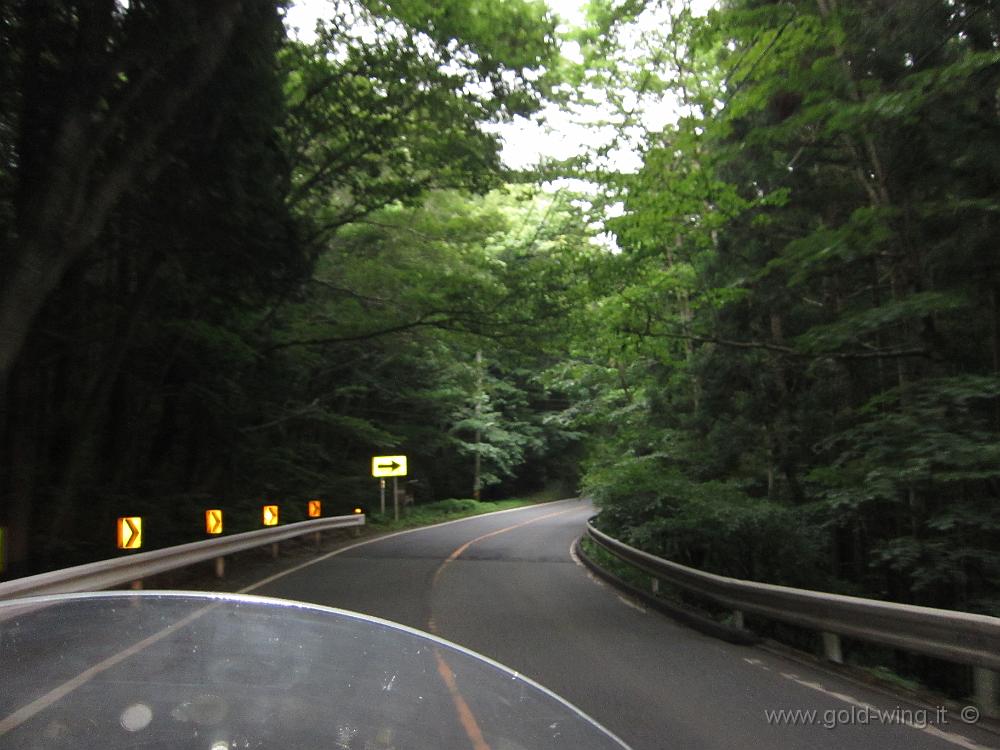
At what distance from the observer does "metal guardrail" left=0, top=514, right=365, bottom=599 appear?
757cm

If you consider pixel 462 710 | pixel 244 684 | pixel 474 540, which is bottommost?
pixel 474 540

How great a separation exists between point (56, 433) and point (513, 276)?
9.54m

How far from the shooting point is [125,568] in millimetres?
9859

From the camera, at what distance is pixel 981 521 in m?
8.93

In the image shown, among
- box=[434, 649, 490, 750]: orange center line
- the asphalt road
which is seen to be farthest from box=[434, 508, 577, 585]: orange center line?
box=[434, 649, 490, 750]: orange center line

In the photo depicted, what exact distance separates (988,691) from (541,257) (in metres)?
14.3

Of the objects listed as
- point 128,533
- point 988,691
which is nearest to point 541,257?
point 128,533

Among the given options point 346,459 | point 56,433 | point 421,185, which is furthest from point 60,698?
point 346,459

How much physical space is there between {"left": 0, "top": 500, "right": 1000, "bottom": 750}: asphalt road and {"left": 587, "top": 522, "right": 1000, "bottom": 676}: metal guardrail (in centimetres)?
43

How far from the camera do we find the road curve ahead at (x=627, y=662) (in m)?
5.14

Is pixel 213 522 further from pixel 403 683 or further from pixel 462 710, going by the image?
pixel 462 710

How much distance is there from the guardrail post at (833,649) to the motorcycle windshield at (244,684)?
535 cm

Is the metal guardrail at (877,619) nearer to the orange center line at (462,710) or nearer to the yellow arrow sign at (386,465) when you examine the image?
the orange center line at (462,710)

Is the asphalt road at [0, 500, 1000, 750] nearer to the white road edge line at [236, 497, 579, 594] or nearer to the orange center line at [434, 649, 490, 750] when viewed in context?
the orange center line at [434, 649, 490, 750]
